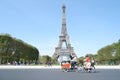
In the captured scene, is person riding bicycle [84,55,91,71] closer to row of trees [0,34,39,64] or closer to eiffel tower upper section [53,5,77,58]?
row of trees [0,34,39,64]

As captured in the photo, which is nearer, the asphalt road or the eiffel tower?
the asphalt road

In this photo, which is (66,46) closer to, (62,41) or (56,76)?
(62,41)

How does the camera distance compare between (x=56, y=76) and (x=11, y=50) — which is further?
(x=11, y=50)

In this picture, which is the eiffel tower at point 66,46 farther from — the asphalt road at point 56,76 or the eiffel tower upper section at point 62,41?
the asphalt road at point 56,76

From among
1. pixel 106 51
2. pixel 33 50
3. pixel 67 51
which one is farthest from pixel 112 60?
pixel 33 50

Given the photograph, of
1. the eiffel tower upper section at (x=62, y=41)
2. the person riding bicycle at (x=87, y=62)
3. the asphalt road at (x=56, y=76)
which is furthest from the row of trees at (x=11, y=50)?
the asphalt road at (x=56, y=76)

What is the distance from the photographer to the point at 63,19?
11712 cm

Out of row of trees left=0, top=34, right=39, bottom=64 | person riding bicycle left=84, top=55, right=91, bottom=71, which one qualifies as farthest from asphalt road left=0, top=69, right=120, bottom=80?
row of trees left=0, top=34, right=39, bottom=64

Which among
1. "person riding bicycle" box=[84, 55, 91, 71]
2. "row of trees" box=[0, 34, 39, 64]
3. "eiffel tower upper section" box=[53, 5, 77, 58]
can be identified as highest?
"eiffel tower upper section" box=[53, 5, 77, 58]

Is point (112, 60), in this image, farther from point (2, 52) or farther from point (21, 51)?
point (2, 52)

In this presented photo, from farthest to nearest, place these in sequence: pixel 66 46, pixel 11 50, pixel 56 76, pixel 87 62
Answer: pixel 66 46 → pixel 11 50 → pixel 87 62 → pixel 56 76

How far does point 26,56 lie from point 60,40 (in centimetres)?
2173

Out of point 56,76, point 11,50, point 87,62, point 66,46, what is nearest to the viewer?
point 56,76

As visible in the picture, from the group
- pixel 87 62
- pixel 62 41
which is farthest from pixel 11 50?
pixel 87 62
